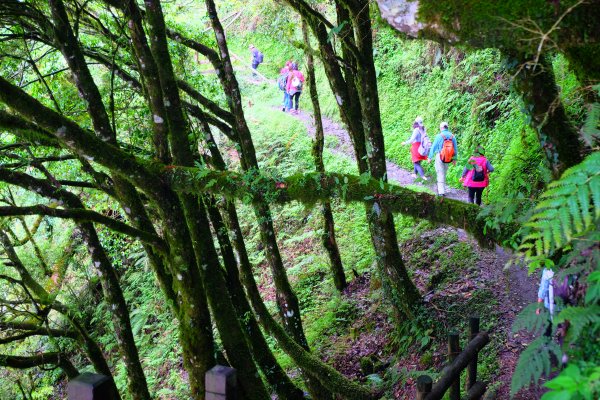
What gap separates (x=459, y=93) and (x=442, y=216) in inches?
470

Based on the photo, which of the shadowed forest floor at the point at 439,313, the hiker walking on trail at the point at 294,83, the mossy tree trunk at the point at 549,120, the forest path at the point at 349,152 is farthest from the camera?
the hiker walking on trail at the point at 294,83

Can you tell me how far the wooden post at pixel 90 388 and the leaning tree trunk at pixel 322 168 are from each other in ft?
24.9

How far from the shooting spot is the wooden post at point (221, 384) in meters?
2.62

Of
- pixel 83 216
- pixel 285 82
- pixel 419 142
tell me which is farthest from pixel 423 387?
pixel 285 82

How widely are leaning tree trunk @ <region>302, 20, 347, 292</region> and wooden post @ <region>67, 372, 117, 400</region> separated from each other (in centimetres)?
758

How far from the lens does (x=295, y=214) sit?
57.0 ft

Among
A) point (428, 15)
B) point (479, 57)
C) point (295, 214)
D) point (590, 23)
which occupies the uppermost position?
point (479, 57)

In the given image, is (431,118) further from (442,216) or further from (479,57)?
(442,216)

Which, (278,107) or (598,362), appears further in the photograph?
(278,107)

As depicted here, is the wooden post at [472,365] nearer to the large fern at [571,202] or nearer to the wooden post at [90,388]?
the large fern at [571,202]

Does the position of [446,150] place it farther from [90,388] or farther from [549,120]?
[90,388]

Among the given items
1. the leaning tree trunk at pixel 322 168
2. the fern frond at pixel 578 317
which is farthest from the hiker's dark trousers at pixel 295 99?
the fern frond at pixel 578 317

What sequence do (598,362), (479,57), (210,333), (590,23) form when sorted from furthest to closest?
(479,57) → (210,333) → (590,23) → (598,362)

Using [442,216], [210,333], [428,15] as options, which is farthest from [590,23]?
[210,333]
